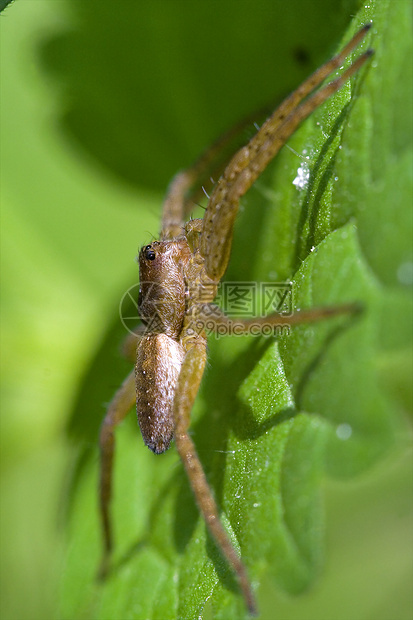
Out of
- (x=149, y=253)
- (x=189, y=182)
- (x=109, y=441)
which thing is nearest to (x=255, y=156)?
(x=149, y=253)

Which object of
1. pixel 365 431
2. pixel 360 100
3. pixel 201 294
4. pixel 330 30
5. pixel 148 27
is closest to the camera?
pixel 365 431

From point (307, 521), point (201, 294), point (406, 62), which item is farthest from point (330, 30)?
point (307, 521)

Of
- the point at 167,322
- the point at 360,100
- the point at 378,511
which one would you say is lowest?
the point at 378,511

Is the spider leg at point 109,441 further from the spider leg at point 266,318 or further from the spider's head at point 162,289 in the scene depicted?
the spider leg at point 266,318

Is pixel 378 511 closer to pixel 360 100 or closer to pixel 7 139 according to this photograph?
pixel 360 100

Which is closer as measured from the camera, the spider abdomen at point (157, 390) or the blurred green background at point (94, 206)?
the spider abdomen at point (157, 390)

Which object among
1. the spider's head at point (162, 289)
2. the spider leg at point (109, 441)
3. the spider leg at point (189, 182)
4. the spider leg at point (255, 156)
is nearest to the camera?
the spider leg at point (255, 156)

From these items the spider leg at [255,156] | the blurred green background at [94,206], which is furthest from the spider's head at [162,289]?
the blurred green background at [94,206]

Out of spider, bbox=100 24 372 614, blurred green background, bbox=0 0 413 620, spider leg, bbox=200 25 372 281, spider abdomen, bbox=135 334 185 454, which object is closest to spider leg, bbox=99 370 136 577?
spider, bbox=100 24 372 614
